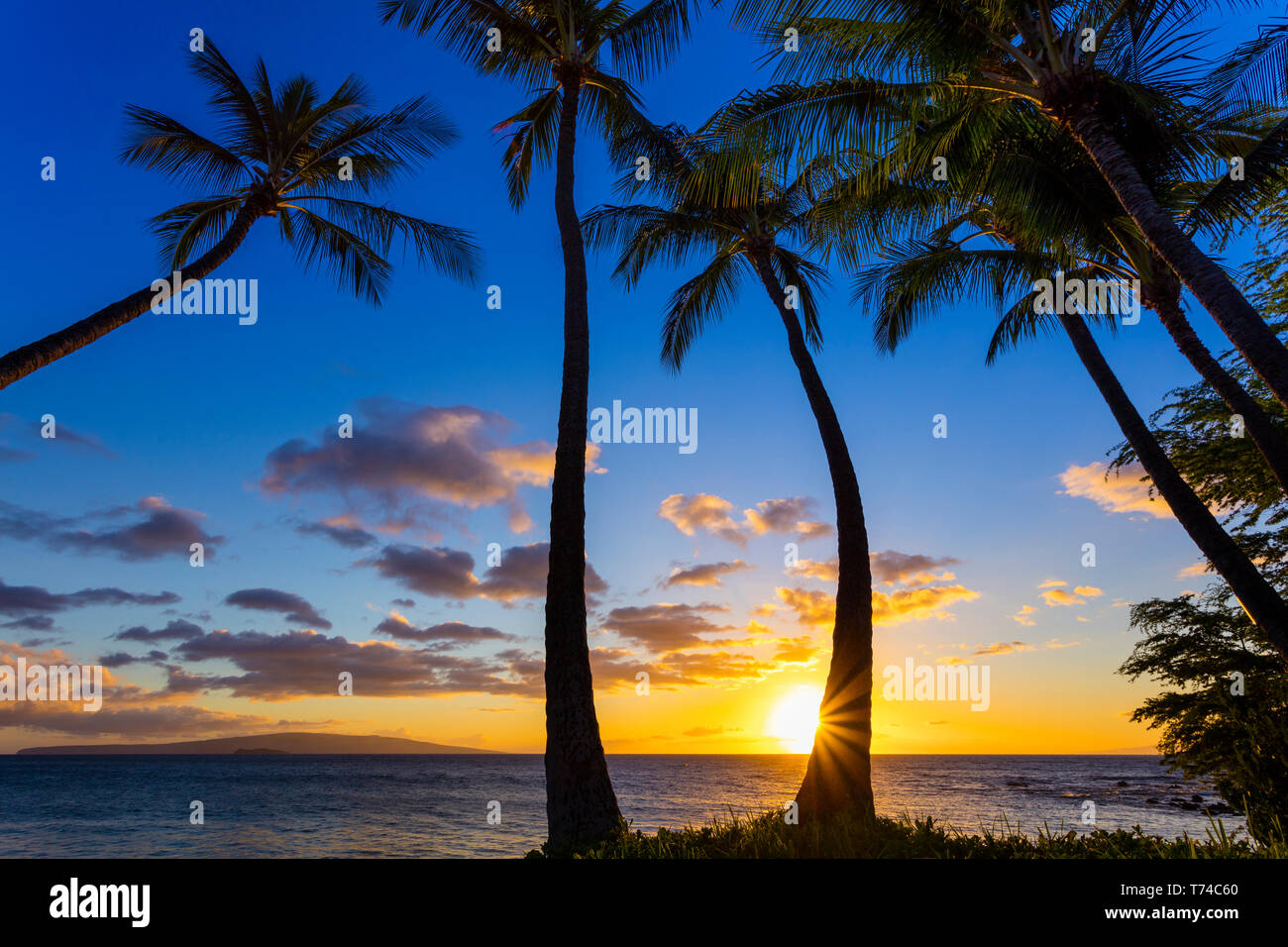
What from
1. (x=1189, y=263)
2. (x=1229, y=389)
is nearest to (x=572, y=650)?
(x=1189, y=263)

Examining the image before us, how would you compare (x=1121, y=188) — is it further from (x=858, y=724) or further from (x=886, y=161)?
(x=858, y=724)

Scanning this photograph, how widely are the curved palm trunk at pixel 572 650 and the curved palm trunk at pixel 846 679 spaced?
11.5 feet

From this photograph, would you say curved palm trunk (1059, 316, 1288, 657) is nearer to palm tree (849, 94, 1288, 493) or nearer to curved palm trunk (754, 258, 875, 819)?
palm tree (849, 94, 1288, 493)

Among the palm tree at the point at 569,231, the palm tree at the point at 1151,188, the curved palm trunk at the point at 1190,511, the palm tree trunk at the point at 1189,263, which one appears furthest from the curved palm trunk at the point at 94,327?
the curved palm trunk at the point at 1190,511

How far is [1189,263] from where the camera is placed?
7828 millimetres

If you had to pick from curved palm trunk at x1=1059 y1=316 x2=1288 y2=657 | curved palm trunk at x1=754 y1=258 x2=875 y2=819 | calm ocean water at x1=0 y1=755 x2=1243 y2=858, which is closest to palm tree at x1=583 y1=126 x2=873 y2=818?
curved palm trunk at x1=754 y1=258 x2=875 y2=819

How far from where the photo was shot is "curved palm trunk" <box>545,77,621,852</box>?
900 centimetres

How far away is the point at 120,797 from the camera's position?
49875 millimetres

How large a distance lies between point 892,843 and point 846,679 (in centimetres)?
369

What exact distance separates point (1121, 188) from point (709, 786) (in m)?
65.4

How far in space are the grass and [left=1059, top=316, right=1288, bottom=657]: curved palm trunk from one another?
12.9ft

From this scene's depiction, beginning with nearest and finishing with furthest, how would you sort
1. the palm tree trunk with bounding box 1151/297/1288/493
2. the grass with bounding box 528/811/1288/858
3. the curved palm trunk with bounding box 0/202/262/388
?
the grass with bounding box 528/811/1288/858
the curved palm trunk with bounding box 0/202/262/388
the palm tree trunk with bounding box 1151/297/1288/493

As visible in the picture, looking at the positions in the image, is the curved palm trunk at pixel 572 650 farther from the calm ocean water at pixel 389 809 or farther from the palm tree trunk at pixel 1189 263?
the calm ocean water at pixel 389 809
